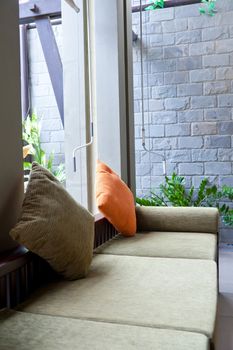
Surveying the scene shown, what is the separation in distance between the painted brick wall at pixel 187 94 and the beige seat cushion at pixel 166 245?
1.65 meters

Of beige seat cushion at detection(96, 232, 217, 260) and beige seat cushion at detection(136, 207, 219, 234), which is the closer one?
beige seat cushion at detection(96, 232, 217, 260)

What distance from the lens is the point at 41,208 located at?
1362mm

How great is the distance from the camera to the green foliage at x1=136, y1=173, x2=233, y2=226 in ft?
12.2

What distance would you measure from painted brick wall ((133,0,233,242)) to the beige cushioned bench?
200 cm

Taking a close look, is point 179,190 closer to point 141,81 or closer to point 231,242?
point 231,242

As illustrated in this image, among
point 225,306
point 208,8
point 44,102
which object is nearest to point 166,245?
point 225,306

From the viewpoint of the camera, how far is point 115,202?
2268 millimetres

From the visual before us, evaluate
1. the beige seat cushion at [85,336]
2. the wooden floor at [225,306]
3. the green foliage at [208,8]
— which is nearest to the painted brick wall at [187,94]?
the green foliage at [208,8]

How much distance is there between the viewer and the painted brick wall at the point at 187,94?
3844 mm

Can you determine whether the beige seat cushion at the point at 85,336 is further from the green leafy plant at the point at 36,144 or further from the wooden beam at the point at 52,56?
the wooden beam at the point at 52,56

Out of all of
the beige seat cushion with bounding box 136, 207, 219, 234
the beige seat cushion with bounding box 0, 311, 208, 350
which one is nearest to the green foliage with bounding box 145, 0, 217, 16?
the beige seat cushion with bounding box 136, 207, 219, 234

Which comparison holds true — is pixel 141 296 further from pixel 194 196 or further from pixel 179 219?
pixel 194 196

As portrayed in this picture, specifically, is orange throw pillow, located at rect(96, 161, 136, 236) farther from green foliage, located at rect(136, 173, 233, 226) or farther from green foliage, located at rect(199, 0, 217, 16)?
green foliage, located at rect(199, 0, 217, 16)

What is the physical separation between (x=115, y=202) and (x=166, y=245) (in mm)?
424
